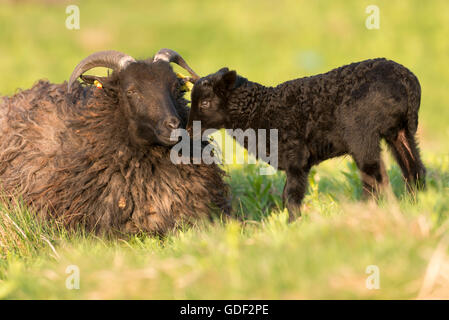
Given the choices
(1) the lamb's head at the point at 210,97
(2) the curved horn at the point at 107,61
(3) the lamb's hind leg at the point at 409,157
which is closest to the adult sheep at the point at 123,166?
(2) the curved horn at the point at 107,61

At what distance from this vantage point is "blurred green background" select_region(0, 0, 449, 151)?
63.2 feet

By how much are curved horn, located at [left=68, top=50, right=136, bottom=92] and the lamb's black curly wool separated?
782 mm

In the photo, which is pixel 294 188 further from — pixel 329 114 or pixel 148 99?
pixel 148 99

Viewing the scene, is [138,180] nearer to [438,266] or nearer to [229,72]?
[229,72]

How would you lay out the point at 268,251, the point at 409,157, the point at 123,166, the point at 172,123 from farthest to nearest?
the point at 123,166, the point at 409,157, the point at 172,123, the point at 268,251

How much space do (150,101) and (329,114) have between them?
173 centimetres

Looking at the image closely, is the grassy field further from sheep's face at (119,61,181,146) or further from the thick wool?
sheep's face at (119,61,181,146)

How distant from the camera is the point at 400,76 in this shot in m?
5.54

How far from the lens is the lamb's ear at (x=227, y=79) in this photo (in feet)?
20.5

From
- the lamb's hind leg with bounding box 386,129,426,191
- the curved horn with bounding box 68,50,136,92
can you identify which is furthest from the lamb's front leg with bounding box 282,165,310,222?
the curved horn with bounding box 68,50,136,92

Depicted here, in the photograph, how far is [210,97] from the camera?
20.7 feet

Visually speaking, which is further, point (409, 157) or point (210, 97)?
point (210, 97)

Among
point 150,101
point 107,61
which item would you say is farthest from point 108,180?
point 107,61
